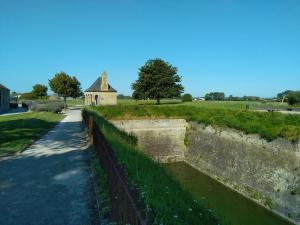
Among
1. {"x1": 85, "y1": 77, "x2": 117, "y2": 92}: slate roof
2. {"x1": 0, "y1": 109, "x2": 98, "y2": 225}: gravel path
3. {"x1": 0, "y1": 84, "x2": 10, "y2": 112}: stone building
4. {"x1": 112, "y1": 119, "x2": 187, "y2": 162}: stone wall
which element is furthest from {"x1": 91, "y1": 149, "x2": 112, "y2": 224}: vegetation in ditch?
{"x1": 0, "y1": 84, "x2": 10, "y2": 112}: stone building

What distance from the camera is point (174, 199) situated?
380 centimetres

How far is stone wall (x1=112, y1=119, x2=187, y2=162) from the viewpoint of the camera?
22422mm

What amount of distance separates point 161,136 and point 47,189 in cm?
1524

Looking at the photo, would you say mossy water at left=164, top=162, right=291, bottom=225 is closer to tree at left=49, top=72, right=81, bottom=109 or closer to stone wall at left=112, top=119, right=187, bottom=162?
stone wall at left=112, top=119, right=187, bottom=162

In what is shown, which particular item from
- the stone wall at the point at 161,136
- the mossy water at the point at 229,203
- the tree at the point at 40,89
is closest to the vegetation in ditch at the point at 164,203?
the mossy water at the point at 229,203

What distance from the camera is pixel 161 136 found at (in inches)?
896

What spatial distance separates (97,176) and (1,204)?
259 cm

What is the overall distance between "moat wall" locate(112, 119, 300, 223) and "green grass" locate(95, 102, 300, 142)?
365 millimetres

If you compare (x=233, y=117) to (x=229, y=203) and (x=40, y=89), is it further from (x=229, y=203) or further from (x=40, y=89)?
(x=40, y=89)

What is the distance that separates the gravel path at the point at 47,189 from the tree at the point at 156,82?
3566 centimetres

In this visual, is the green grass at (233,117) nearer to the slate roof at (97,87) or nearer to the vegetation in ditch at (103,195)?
the vegetation in ditch at (103,195)

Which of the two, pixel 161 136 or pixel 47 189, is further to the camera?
pixel 161 136

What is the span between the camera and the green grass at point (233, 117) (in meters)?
13.8

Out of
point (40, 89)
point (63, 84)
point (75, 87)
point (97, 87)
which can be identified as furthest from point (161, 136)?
point (40, 89)
